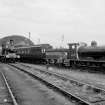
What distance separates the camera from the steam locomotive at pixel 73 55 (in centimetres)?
2286

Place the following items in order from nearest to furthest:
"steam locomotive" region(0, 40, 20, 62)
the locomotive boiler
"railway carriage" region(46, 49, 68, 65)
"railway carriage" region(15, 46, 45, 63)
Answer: the locomotive boiler → "railway carriage" region(46, 49, 68, 65) → "railway carriage" region(15, 46, 45, 63) → "steam locomotive" region(0, 40, 20, 62)

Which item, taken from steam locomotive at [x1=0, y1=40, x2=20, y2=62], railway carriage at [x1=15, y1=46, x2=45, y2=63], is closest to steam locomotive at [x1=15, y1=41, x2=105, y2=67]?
railway carriage at [x1=15, y1=46, x2=45, y2=63]

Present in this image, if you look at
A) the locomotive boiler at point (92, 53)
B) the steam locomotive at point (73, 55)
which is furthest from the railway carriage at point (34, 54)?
the locomotive boiler at point (92, 53)

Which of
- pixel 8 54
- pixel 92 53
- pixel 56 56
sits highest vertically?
pixel 8 54

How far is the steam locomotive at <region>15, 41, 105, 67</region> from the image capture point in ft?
75.0

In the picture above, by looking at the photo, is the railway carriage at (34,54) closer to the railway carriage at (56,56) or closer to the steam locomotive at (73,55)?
the steam locomotive at (73,55)

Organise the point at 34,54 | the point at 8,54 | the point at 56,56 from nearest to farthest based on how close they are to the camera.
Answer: the point at 56,56 → the point at 34,54 → the point at 8,54

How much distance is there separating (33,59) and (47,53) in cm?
665

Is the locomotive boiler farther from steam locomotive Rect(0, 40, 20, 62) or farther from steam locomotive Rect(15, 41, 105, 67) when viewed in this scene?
steam locomotive Rect(0, 40, 20, 62)

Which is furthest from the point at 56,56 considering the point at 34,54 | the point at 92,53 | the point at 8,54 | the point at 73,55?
the point at 8,54

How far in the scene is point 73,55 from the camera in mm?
27391

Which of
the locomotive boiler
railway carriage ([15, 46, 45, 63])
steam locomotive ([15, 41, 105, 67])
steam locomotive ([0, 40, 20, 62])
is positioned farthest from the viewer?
steam locomotive ([0, 40, 20, 62])

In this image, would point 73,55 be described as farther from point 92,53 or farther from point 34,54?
point 34,54

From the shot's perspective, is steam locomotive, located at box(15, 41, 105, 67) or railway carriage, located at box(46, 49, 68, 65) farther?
railway carriage, located at box(46, 49, 68, 65)
